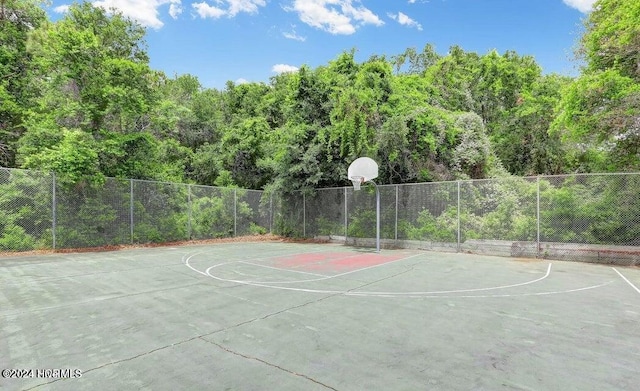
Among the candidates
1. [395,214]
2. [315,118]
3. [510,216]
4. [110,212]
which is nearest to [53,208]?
[110,212]

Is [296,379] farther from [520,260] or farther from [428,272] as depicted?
[520,260]

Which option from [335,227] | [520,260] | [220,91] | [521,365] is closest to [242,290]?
[521,365]

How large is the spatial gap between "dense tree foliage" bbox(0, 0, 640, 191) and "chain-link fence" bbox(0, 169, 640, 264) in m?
1.07

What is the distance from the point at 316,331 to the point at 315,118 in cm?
1410

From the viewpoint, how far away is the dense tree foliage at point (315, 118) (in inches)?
424

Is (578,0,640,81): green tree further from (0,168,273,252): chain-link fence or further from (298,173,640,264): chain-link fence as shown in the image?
(0,168,273,252): chain-link fence

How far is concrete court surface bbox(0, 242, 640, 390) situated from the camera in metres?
2.85

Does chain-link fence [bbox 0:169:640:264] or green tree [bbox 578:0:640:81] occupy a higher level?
green tree [bbox 578:0:640:81]

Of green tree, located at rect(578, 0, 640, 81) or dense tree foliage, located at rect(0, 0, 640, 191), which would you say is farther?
dense tree foliage, located at rect(0, 0, 640, 191)

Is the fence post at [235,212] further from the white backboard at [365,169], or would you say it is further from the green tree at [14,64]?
the green tree at [14,64]

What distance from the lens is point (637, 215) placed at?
919cm

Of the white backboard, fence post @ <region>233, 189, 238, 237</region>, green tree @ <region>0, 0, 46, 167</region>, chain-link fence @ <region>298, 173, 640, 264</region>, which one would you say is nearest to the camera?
chain-link fence @ <region>298, 173, 640, 264</region>

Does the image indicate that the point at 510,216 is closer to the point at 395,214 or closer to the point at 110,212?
the point at 395,214

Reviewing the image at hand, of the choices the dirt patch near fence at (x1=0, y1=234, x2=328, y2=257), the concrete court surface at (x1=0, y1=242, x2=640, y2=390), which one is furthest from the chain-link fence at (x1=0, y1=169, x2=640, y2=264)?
the concrete court surface at (x1=0, y1=242, x2=640, y2=390)
